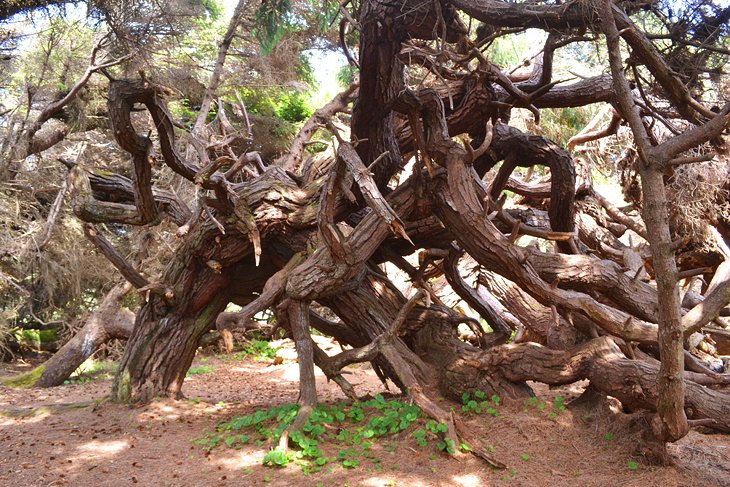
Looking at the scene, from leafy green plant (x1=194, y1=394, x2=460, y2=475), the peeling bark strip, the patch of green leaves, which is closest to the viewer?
leafy green plant (x1=194, y1=394, x2=460, y2=475)

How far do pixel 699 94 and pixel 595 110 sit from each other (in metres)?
9.81

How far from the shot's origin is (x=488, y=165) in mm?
6941

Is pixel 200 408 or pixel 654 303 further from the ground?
pixel 654 303

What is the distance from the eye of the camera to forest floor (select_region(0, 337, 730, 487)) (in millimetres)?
4039

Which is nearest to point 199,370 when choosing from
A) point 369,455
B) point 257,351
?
point 257,351

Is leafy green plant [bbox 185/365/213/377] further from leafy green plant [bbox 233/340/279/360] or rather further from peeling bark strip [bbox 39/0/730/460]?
peeling bark strip [bbox 39/0/730/460]

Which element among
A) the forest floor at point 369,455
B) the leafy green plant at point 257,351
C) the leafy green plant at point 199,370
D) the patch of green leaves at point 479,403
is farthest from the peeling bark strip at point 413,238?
the leafy green plant at point 257,351

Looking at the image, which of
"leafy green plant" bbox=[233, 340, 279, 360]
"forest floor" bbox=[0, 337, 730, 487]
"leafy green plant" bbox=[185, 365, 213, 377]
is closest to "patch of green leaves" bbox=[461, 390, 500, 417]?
"forest floor" bbox=[0, 337, 730, 487]

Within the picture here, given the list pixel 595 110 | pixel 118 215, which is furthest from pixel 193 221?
pixel 595 110

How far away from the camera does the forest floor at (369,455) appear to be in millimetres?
4039

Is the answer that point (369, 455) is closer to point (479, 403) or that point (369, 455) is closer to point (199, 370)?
point (479, 403)

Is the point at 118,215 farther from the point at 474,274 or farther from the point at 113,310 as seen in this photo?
the point at 474,274

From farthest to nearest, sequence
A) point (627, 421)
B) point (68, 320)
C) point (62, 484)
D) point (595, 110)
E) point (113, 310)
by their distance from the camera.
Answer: point (595, 110) → point (68, 320) → point (113, 310) → point (627, 421) → point (62, 484)

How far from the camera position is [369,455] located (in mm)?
4375
